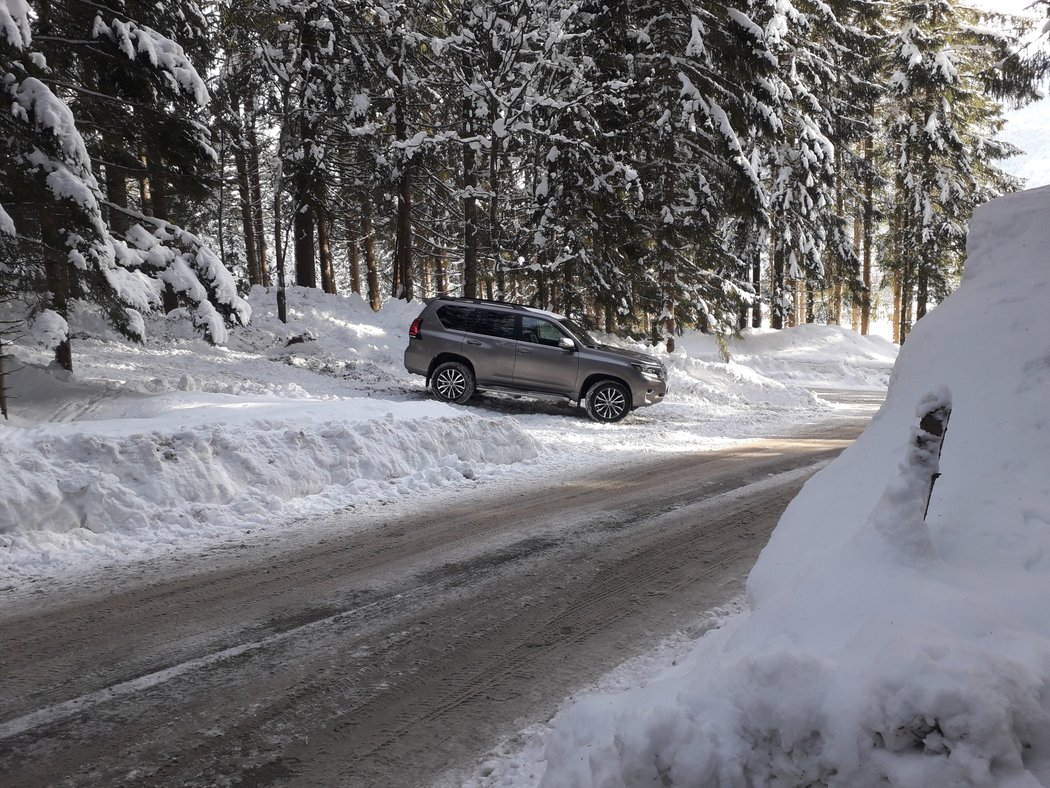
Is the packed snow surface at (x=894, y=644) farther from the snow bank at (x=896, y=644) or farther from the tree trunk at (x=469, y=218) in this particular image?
the tree trunk at (x=469, y=218)

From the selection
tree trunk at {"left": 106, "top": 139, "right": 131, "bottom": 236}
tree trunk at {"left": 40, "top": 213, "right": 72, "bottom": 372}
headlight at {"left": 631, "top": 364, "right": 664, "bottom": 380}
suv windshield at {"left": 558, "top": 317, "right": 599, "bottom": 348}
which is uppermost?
tree trunk at {"left": 106, "top": 139, "right": 131, "bottom": 236}

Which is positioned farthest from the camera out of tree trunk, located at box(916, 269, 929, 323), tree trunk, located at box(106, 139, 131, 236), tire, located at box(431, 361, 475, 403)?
tree trunk, located at box(916, 269, 929, 323)

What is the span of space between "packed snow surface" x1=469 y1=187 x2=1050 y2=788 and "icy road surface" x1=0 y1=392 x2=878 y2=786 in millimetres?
536

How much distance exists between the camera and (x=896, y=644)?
2.22 meters

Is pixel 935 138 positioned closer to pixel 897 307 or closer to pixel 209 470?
pixel 897 307

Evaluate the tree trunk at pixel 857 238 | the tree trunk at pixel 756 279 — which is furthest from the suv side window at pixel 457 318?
the tree trunk at pixel 857 238

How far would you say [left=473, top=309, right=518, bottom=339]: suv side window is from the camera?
1341 cm

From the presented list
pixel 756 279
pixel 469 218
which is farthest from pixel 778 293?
pixel 469 218

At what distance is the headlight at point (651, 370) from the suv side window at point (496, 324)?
2.49 m

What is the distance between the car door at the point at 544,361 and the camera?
523 inches

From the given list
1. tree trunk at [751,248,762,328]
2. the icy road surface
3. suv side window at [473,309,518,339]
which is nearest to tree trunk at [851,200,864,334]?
tree trunk at [751,248,762,328]

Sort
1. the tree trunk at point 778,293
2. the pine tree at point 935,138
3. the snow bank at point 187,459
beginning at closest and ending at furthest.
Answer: the snow bank at point 187,459 < the pine tree at point 935,138 < the tree trunk at point 778,293

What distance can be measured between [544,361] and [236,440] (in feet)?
22.5

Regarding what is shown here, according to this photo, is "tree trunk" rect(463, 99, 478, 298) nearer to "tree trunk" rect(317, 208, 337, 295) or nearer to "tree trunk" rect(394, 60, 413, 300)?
"tree trunk" rect(394, 60, 413, 300)
